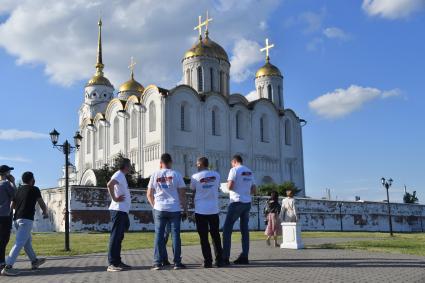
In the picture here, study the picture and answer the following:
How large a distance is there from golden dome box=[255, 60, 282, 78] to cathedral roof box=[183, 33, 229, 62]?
281 inches

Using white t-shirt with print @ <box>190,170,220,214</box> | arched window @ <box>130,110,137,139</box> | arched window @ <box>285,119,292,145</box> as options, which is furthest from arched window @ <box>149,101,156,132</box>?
white t-shirt with print @ <box>190,170,220,214</box>

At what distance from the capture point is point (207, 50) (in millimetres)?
57312

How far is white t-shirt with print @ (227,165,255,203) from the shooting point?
958 cm

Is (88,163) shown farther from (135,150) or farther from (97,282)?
(97,282)

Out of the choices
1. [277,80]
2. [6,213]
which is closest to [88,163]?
[277,80]

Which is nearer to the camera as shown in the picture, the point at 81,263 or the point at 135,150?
the point at 81,263

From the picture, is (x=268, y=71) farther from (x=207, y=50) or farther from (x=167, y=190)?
(x=167, y=190)

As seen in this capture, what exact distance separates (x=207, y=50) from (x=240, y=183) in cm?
4896

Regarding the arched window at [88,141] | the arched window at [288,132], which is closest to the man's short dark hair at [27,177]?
the arched window at [88,141]

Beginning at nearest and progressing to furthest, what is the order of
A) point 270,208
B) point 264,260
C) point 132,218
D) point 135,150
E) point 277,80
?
1. point 264,260
2. point 270,208
3. point 132,218
4. point 135,150
5. point 277,80

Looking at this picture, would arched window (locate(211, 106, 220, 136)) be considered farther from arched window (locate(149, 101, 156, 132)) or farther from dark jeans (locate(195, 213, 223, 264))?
dark jeans (locate(195, 213, 223, 264))

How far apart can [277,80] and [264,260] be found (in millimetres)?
56749

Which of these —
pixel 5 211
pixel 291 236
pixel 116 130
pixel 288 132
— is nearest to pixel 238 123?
pixel 288 132

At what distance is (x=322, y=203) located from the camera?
42.3m
